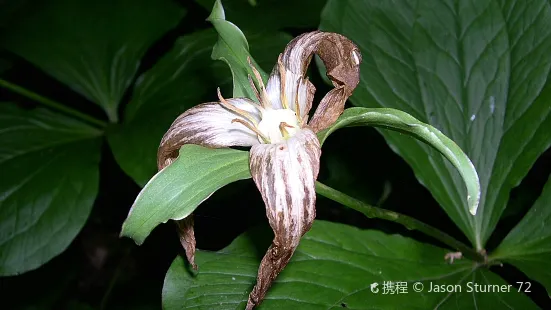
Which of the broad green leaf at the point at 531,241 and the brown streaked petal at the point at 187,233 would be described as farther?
the broad green leaf at the point at 531,241

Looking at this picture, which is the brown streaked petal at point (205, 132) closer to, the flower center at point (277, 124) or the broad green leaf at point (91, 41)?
the flower center at point (277, 124)

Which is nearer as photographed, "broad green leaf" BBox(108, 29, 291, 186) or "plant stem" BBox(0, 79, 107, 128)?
"broad green leaf" BBox(108, 29, 291, 186)

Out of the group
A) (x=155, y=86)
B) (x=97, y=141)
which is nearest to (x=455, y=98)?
(x=155, y=86)

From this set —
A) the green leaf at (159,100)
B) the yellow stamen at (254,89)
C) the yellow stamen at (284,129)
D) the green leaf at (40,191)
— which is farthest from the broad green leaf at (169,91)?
the yellow stamen at (284,129)

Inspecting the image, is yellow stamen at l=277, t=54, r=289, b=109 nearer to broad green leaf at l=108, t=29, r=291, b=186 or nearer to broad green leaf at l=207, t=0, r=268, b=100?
broad green leaf at l=207, t=0, r=268, b=100

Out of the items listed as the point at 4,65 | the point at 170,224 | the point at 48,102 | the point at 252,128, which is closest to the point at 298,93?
the point at 252,128

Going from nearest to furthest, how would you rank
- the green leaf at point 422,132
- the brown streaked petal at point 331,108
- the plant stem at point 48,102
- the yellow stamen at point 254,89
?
the green leaf at point 422,132 → the brown streaked petal at point 331,108 → the yellow stamen at point 254,89 → the plant stem at point 48,102

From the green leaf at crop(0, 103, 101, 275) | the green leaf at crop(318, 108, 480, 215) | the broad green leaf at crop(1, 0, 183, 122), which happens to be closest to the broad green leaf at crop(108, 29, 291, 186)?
the green leaf at crop(0, 103, 101, 275)

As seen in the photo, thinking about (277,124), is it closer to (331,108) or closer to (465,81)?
(331,108)
